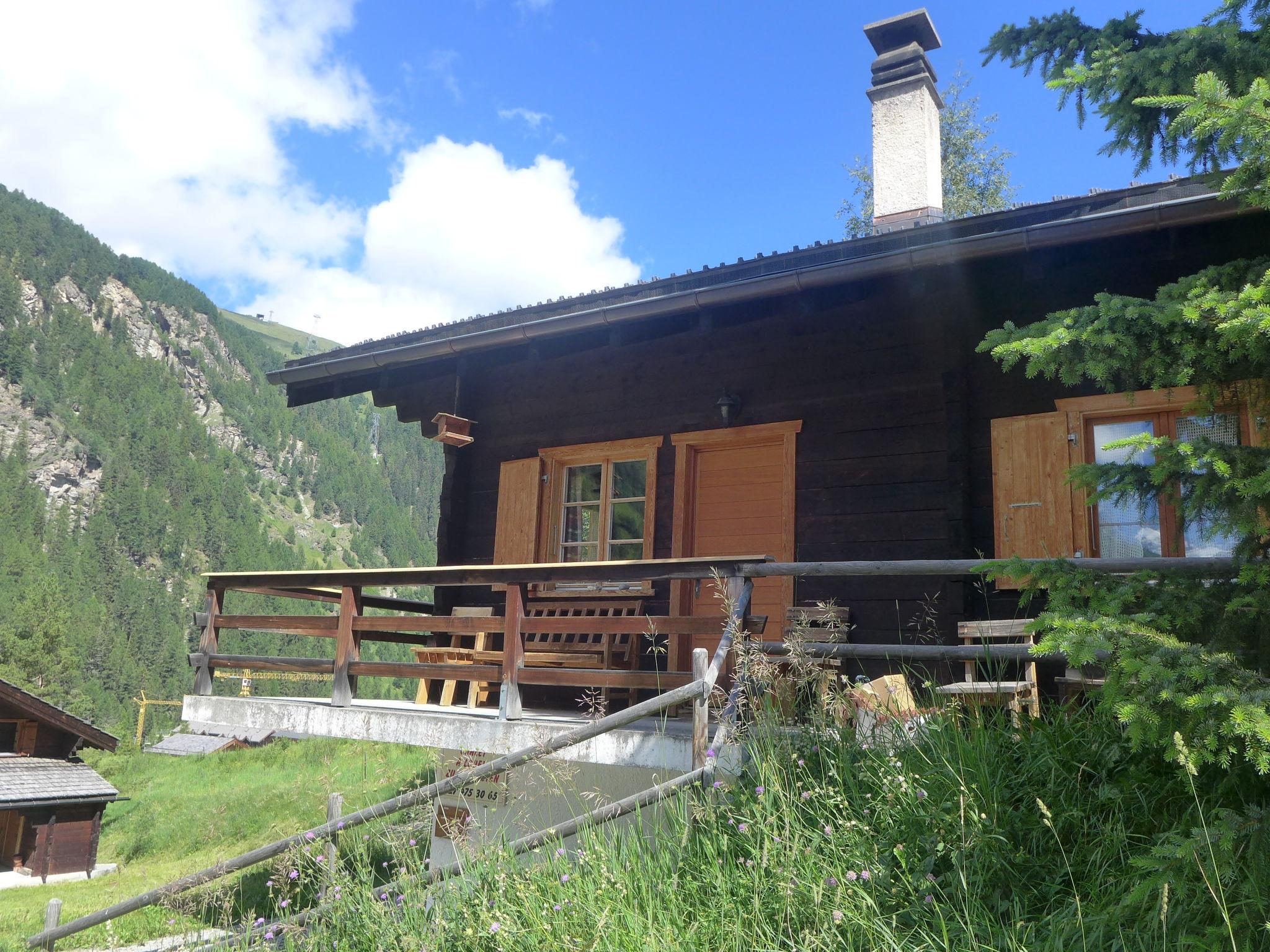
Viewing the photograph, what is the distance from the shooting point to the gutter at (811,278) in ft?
18.2

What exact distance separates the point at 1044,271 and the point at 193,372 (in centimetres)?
15429

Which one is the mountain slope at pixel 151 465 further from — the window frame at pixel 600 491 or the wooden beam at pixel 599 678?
the wooden beam at pixel 599 678

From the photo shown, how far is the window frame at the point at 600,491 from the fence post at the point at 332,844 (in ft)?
10.1

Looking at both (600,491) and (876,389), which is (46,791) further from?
(876,389)

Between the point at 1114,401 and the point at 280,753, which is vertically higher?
the point at 1114,401

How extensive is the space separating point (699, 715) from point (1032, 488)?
330 cm

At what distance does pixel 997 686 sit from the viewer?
4.02 m

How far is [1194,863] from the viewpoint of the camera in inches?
111

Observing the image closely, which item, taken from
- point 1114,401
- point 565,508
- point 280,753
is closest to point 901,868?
point 1114,401

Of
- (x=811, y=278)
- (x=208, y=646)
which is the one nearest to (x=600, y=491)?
(x=811, y=278)

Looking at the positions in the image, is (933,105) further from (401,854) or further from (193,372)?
(193,372)

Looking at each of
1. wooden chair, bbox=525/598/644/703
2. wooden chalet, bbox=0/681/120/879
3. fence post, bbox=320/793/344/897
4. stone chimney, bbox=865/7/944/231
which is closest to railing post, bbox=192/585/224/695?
fence post, bbox=320/793/344/897

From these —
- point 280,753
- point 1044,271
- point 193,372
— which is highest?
point 193,372

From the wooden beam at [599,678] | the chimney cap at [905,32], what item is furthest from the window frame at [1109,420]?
the chimney cap at [905,32]
